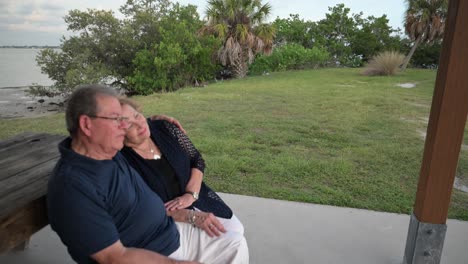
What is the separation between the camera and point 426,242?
192 centimetres

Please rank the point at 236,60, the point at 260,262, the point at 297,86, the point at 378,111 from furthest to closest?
1. the point at 236,60
2. the point at 297,86
3. the point at 378,111
4. the point at 260,262

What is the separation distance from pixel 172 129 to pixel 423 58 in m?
17.6

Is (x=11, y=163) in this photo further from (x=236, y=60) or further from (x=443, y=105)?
(x=236, y=60)

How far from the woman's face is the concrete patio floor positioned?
1.02 meters

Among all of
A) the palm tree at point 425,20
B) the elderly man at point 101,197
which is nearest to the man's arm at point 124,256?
the elderly man at point 101,197

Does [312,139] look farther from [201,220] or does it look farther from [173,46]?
[173,46]

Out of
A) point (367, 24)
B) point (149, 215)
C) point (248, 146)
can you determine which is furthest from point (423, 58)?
point (149, 215)

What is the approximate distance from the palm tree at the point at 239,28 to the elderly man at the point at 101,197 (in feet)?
38.4

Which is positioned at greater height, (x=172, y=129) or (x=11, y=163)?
(x=172, y=129)

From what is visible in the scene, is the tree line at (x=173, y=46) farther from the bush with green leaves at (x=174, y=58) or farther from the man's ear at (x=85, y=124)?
the man's ear at (x=85, y=124)

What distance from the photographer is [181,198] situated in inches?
70.1

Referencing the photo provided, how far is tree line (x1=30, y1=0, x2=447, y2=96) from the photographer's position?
1130cm

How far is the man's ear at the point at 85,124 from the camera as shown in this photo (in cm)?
123

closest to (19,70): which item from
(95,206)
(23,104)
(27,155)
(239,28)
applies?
(23,104)
